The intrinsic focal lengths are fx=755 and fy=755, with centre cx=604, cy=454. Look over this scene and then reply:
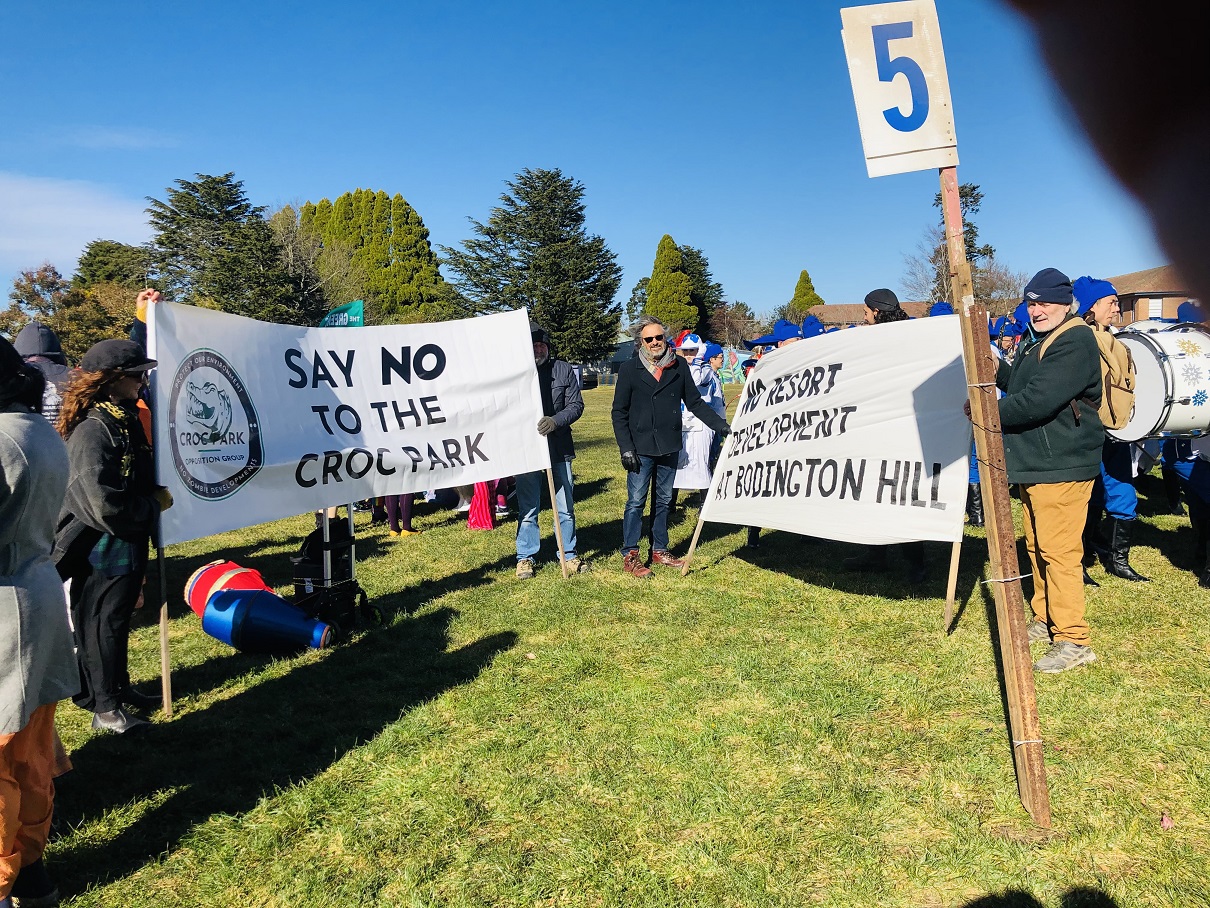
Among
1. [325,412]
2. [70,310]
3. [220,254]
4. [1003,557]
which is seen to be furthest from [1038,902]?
[220,254]

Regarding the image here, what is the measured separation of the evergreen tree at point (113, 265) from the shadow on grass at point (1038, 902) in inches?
2150

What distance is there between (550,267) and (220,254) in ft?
68.2

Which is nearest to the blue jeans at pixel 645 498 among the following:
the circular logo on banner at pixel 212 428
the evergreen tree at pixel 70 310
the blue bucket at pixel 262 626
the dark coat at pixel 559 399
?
the dark coat at pixel 559 399

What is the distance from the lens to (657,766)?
3.59 meters

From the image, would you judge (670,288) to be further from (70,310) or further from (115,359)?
(115,359)

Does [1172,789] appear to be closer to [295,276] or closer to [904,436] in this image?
[904,436]

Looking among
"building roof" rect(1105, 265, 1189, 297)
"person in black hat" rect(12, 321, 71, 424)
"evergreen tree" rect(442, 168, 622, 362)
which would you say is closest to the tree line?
"evergreen tree" rect(442, 168, 622, 362)

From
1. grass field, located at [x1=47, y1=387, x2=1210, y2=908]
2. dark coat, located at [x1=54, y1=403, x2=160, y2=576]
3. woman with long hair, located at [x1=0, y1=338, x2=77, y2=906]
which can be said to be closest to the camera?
woman with long hair, located at [x1=0, y1=338, x2=77, y2=906]

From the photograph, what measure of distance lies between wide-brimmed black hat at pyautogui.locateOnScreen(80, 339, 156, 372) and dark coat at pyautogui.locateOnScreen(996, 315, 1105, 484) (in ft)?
15.6

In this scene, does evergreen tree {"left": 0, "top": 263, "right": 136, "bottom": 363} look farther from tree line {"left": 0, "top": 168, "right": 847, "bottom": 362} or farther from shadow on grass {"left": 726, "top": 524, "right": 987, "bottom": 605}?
shadow on grass {"left": 726, "top": 524, "right": 987, "bottom": 605}

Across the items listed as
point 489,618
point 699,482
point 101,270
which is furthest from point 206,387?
point 101,270

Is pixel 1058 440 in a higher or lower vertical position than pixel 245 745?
higher

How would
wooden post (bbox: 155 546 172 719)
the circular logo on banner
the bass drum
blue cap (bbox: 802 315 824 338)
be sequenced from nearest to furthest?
wooden post (bbox: 155 546 172 719) → the circular logo on banner → the bass drum → blue cap (bbox: 802 315 824 338)

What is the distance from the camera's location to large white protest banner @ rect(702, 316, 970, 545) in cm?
501
